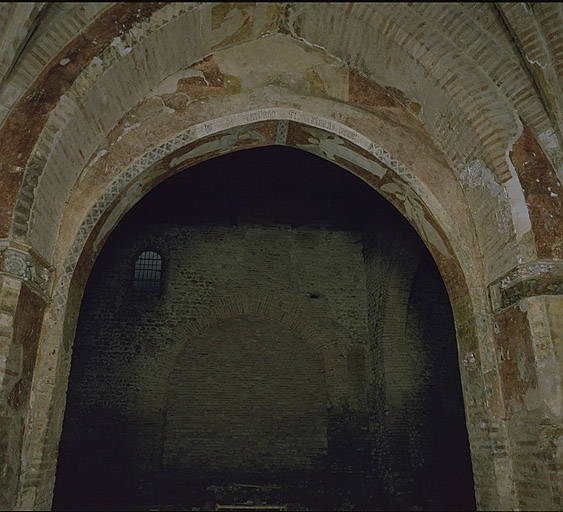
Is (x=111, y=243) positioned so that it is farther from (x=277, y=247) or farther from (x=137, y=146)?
(x=137, y=146)

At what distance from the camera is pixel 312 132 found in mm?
5352

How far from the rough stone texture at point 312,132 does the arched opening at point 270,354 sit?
3942 mm

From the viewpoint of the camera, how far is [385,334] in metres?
9.70

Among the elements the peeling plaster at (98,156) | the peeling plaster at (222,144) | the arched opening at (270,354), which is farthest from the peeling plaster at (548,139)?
the arched opening at (270,354)

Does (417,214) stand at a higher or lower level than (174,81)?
lower

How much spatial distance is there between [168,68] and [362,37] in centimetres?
180

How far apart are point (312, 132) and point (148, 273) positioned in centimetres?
612

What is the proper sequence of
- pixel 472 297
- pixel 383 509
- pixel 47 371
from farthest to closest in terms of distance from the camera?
pixel 383 509 → pixel 472 297 → pixel 47 371

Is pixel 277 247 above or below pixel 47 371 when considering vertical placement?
above

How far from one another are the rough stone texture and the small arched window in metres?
5.46

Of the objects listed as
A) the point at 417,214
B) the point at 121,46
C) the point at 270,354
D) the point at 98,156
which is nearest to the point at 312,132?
the point at 417,214

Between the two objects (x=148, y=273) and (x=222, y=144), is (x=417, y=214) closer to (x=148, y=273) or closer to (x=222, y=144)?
(x=222, y=144)

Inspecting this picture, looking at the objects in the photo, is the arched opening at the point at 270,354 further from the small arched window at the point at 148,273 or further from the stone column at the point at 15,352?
the stone column at the point at 15,352

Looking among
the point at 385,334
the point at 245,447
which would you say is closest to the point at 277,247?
the point at 385,334
